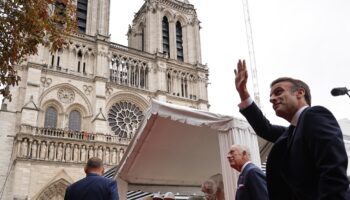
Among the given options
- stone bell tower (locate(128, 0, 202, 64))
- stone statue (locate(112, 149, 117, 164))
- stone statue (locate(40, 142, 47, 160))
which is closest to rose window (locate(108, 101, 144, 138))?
stone statue (locate(112, 149, 117, 164))

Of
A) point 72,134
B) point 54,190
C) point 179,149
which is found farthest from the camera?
point 72,134

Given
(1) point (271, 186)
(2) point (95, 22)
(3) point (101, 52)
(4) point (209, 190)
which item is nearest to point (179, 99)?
(3) point (101, 52)

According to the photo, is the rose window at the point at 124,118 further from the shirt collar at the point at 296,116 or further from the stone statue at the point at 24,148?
the shirt collar at the point at 296,116

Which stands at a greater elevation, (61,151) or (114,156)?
(61,151)

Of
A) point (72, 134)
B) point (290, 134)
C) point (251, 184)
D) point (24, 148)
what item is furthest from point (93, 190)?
point (72, 134)

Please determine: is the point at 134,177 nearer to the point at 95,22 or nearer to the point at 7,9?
the point at 7,9

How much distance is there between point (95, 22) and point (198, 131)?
21.5 m

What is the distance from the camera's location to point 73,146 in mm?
20141

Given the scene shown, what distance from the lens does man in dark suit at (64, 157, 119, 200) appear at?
136 inches

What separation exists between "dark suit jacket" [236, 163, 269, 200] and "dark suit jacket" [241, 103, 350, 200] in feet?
3.10

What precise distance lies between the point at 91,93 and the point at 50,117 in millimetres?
3057

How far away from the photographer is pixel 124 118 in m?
23.5

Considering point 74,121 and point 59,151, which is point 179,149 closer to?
point 59,151

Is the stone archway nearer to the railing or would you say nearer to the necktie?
the railing
